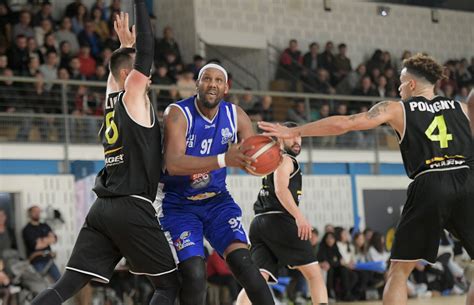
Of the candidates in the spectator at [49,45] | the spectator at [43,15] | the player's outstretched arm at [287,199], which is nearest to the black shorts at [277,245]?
the player's outstretched arm at [287,199]

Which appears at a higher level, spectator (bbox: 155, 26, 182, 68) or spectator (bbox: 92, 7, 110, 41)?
spectator (bbox: 92, 7, 110, 41)

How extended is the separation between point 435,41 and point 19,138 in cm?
1199

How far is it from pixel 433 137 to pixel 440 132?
0.23 ft

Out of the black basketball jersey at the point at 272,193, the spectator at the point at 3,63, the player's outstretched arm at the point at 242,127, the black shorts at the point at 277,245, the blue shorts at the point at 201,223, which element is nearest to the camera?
the blue shorts at the point at 201,223

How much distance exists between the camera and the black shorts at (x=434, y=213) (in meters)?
6.24

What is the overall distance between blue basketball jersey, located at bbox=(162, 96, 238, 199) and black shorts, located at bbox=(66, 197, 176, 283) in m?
0.45

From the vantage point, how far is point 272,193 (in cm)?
834

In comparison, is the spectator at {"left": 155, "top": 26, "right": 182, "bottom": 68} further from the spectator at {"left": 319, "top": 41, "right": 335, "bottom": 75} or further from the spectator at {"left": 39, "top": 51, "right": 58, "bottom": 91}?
the spectator at {"left": 319, "top": 41, "right": 335, "bottom": 75}

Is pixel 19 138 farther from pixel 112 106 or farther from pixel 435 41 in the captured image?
pixel 435 41

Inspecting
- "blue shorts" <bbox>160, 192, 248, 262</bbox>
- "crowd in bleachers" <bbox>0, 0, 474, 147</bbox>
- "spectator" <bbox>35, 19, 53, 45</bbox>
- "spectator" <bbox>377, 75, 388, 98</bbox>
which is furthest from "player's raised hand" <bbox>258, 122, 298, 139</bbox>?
"spectator" <bbox>377, 75, 388, 98</bbox>

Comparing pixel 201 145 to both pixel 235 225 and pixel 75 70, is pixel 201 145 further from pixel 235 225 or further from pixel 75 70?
pixel 75 70

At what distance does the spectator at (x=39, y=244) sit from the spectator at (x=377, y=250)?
5.61m

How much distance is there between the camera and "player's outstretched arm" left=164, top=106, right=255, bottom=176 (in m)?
5.71

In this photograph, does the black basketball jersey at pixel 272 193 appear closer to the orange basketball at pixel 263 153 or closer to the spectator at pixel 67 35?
the orange basketball at pixel 263 153
